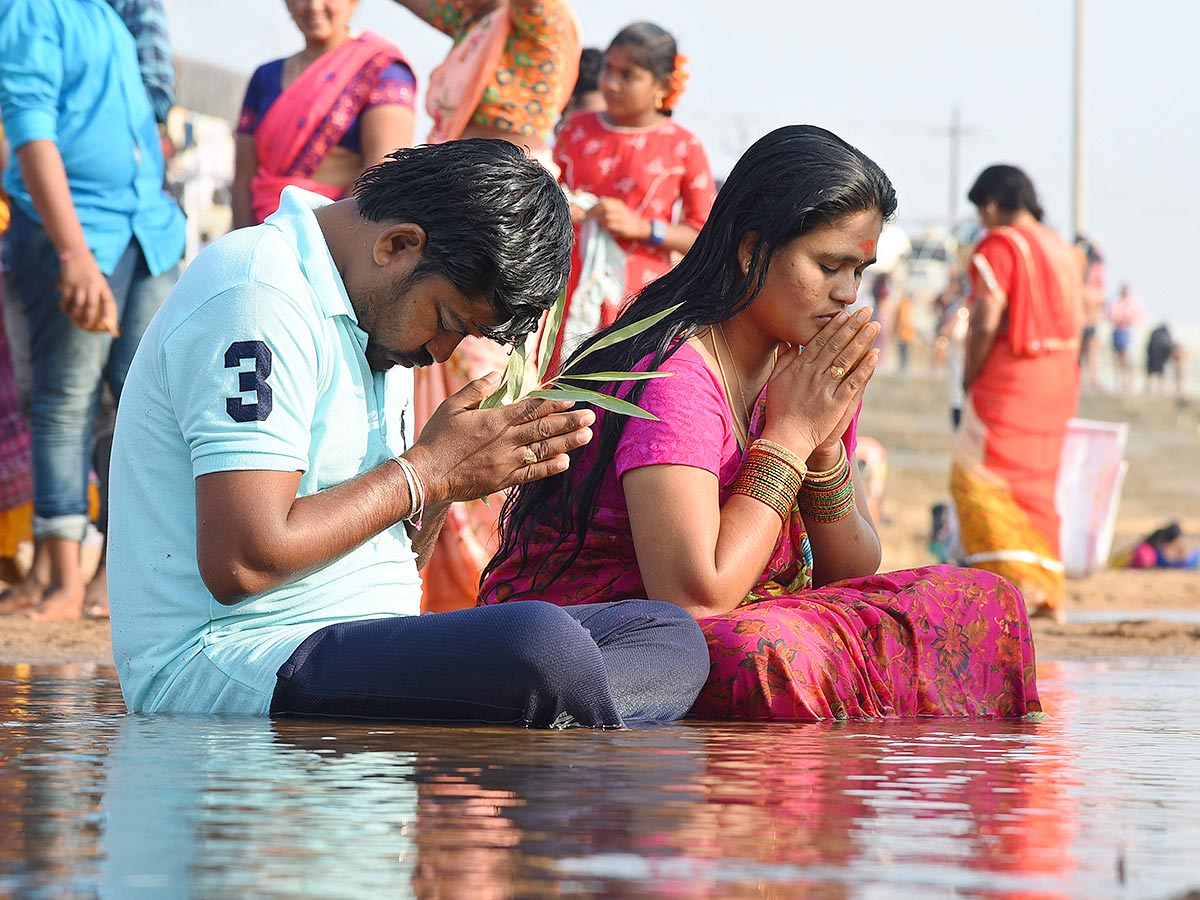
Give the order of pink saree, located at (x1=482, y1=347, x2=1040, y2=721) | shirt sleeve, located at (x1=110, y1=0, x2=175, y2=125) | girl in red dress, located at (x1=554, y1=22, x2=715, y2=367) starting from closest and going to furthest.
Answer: pink saree, located at (x1=482, y1=347, x2=1040, y2=721)
girl in red dress, located at (x1=554, y1=22, x2=715, y2=367)
shirt sleeve, located at (x1=110, y1=0, x2=175, y2=125)

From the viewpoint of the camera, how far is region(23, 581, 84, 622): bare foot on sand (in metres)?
6.62

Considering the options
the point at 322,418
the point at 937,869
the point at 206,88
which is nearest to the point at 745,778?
the point at 937,869

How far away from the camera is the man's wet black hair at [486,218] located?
131 inches

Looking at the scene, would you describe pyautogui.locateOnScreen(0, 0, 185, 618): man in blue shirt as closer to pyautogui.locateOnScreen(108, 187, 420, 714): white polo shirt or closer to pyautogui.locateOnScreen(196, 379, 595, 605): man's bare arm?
pyautogui.locateOnScreen(108, 187, 420, 714): white polo shirt

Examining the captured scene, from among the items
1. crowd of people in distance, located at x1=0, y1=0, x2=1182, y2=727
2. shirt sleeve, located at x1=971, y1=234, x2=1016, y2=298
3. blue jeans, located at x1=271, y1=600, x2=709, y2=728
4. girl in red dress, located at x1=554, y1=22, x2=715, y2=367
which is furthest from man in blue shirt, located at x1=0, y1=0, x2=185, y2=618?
shirt sleeve, located at x1=971, y1=234, x2=1016, y2=298

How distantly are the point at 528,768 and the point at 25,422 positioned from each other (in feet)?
17.3

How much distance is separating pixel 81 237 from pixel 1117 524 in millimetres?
20723

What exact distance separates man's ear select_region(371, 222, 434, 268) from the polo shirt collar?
8 cm

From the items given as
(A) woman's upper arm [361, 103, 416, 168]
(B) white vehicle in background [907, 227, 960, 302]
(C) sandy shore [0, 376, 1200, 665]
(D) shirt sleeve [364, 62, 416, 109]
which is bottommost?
(C) sandy shore [0, 376, 1200, 665]

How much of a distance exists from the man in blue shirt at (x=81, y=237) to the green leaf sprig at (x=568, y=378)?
9.64 ft

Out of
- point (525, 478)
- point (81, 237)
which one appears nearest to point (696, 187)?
point (81, 237)

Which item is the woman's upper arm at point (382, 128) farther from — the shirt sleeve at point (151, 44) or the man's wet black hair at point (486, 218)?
the man's wet black hair at point (486, 218)

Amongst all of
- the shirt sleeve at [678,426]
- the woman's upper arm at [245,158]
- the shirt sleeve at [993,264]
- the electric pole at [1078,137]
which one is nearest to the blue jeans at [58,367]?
the woman's upper arm at [245,158]

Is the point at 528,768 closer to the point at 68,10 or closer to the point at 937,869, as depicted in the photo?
the point at 937,869
